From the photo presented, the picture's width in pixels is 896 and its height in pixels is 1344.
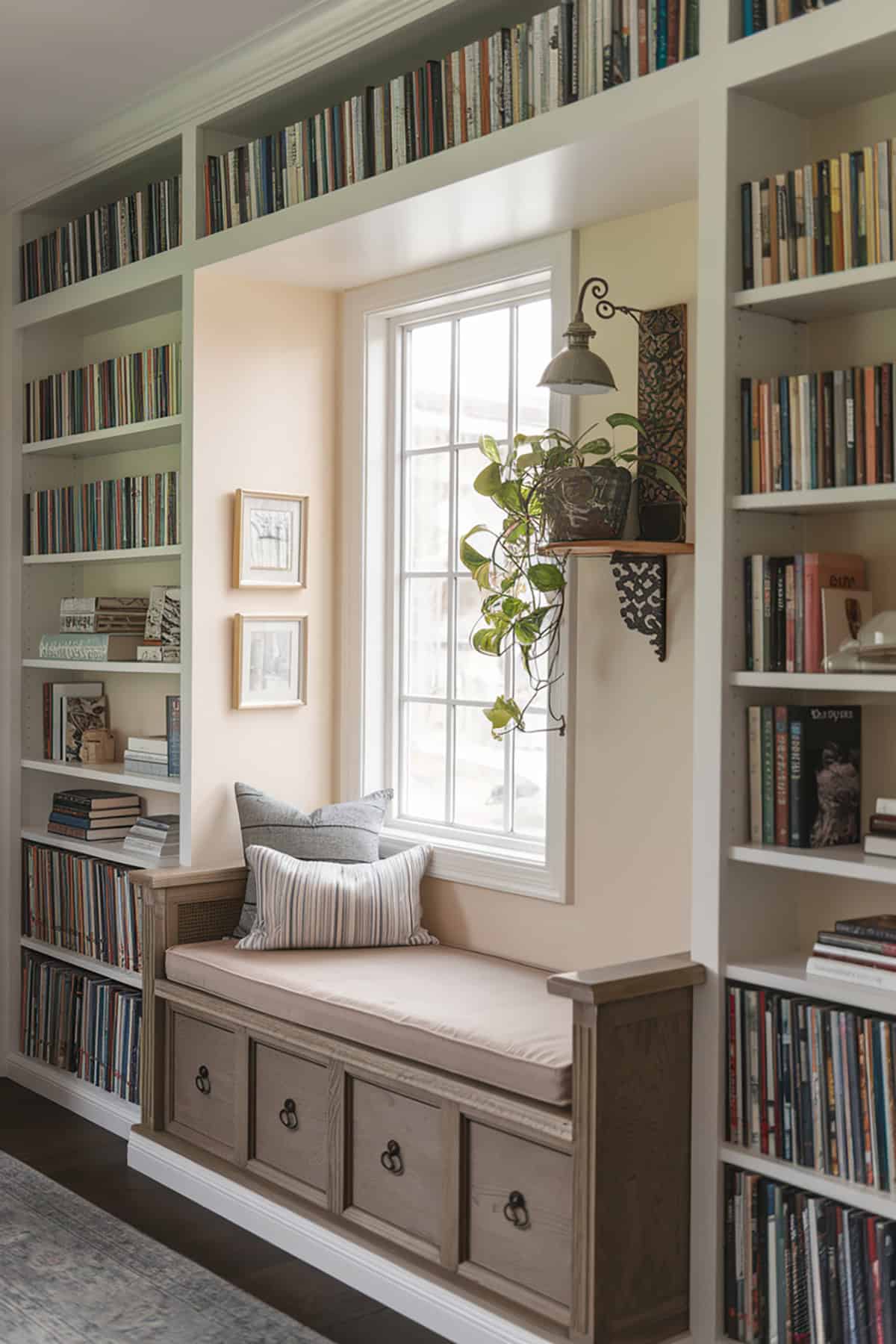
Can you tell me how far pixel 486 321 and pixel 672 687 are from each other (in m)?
1.27

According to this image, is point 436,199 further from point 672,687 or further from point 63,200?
point 63,200

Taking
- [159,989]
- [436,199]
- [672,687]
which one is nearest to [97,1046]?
[159,989]

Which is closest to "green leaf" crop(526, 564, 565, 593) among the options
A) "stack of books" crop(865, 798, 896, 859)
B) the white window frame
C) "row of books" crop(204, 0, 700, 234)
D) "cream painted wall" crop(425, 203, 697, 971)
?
"cream painted wall" crop(425, 203, 697, 971)

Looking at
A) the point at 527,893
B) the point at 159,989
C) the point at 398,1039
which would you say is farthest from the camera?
the point at 159,989

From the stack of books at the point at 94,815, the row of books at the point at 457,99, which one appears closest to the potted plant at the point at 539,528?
the row of books at the point at 457,99

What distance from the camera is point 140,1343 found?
2.94m

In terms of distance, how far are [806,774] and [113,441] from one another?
2.79 meters

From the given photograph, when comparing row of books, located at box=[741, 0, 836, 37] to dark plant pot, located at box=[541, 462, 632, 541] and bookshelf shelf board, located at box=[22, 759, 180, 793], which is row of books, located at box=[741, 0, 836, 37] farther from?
bookshelf shelf board, located at box=[22, 759, 180, 793]

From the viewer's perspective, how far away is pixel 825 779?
2691mm

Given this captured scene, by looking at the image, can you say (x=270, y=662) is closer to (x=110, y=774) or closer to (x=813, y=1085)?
(x=110, y=774)

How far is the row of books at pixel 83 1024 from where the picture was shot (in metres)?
4.29

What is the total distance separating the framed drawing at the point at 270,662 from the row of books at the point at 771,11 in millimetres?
2182

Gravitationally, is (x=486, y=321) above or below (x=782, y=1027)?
above

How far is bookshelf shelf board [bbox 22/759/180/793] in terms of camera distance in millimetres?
4242
